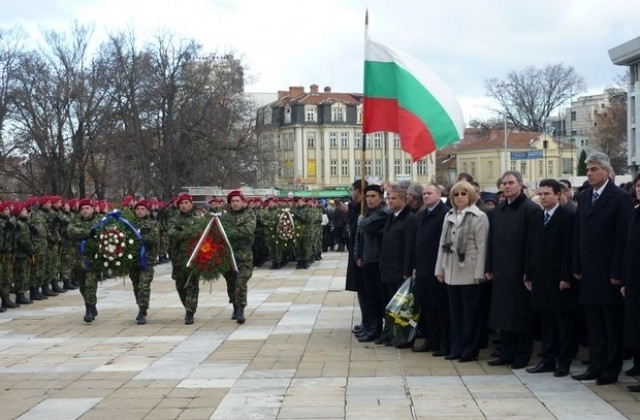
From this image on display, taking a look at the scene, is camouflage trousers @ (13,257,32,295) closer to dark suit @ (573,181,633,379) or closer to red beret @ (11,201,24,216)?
A: red beret @ (11,201,24,216)

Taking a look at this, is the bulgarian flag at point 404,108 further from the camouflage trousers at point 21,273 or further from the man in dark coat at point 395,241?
the camouflage trousers at point 21,273

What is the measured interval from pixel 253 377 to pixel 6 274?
9.32 metres

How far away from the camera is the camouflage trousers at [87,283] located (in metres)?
15.7

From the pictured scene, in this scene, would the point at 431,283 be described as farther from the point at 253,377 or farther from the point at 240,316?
the point at 240,316

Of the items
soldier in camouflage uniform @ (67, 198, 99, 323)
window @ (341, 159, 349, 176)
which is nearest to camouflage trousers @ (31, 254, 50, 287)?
soldier in camouflage uniform @ (67, 198, 99, 323)

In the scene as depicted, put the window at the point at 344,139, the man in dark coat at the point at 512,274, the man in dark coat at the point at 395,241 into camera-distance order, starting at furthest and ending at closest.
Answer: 1. the window at the point at 344,139
2. the man in dark coat at the point at 395,241
3. the man in dark coat at the point at 512,274

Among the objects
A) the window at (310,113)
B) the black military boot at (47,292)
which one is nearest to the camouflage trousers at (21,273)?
the black military boot at (47,292)

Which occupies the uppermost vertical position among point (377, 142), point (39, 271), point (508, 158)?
point (377, 142)

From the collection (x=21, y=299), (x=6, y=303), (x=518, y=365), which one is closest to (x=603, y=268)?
(x=518, y=365)

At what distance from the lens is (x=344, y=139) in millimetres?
121062

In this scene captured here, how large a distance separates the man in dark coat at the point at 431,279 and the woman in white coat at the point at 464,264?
384 millimetres

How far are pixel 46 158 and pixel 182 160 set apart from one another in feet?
21.7

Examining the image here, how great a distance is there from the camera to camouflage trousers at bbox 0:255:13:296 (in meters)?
18.2

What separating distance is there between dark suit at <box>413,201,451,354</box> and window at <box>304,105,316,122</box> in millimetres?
106159
